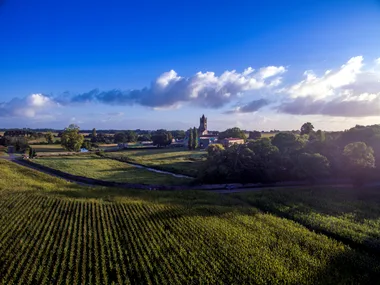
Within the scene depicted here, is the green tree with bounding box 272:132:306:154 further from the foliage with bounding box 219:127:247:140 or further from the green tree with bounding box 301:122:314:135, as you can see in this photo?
the foliage with bounding box 219:127:247:140

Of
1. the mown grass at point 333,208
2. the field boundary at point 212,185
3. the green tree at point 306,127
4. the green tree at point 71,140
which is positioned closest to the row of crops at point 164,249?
the mown grass at point 333,208

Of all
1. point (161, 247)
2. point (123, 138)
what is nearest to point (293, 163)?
point (161, 247)

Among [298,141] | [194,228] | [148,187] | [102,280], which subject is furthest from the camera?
[298,141]

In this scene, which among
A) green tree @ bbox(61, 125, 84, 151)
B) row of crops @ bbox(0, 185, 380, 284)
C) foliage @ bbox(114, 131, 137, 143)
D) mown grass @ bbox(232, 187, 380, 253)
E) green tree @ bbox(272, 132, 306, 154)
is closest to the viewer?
row of crops @ bbox(0, 185, 380, 284)

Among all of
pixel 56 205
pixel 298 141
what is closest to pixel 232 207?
pixel 56 205

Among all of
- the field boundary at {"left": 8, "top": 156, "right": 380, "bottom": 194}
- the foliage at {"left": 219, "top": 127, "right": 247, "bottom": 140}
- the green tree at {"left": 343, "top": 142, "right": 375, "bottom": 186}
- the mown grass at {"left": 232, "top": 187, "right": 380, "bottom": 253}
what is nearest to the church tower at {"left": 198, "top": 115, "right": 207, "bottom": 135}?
the foliage at {"left": 219, "top": 127, "right": 247, "bottom": 140}

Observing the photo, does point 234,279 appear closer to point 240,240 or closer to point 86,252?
point 240,240

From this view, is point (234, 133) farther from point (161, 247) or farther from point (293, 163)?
point (161, 247)
